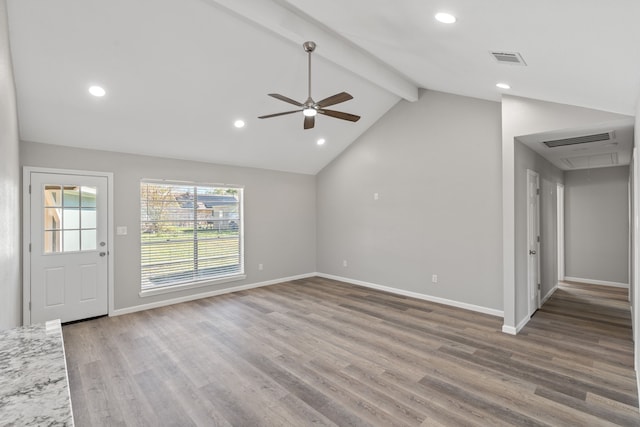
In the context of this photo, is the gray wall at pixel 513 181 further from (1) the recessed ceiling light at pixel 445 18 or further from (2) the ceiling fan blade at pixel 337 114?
(1) the recessed ceiling light at pixel 445 18

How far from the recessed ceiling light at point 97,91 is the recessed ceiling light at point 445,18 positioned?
3.52 meters

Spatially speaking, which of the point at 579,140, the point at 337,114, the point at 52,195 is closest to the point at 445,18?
the point at 337,114

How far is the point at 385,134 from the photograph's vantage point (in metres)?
5.80

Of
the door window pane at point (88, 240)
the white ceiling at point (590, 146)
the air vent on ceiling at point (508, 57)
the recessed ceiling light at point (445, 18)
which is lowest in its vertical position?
the door window pane at point (88, 240)

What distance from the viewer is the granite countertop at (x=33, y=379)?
2.60 ft

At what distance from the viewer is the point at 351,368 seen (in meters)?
2.99

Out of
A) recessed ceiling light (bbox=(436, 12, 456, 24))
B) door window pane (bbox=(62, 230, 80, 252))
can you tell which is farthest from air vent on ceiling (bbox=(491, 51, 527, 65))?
door window pane (bbox=(62, 230, 80, 252))

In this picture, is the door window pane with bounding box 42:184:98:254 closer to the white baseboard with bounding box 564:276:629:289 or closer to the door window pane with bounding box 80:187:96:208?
the door window pane with bounding box 80:187:96:208

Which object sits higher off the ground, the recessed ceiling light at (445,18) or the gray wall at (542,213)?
the recessed ceiling light at (445,18)

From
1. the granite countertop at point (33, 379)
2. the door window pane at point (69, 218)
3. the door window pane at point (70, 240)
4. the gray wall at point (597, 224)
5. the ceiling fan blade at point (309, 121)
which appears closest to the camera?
the granite countertop at point (33, 379)

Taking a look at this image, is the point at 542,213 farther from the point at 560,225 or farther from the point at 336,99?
the point at 336,99

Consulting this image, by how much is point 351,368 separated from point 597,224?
247 inches

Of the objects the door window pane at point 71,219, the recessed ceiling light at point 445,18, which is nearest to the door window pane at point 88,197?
the door window pane at point 71,219

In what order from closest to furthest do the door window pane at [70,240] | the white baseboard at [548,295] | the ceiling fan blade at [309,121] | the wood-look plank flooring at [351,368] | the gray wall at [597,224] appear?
the wood-look plank flooring at [351,368]
the ceiling fan blade at [309,121]
the door window pane at [70,240]
the white baseboard at [548,295]
the gray wall at [597,224]
